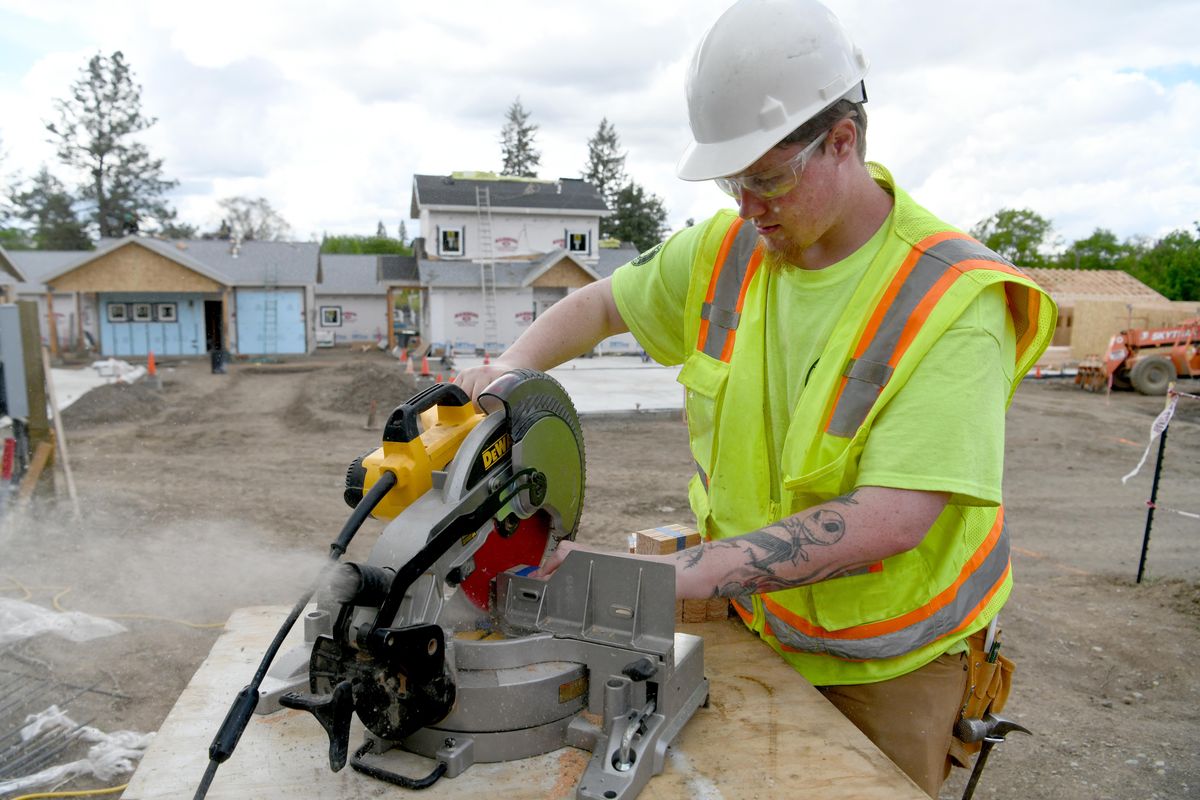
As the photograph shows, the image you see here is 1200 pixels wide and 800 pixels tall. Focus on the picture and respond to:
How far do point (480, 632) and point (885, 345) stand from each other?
975 mm

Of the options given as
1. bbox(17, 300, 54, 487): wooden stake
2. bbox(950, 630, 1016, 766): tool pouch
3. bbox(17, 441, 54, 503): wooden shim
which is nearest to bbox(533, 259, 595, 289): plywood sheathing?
bbox(17, 300, 54, 487): wooden stake

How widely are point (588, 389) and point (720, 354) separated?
14.1 metres

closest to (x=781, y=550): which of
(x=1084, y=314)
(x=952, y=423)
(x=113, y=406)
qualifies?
(x=952, y=423)

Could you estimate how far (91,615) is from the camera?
201 inches

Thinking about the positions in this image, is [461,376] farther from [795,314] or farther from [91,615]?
[91,615]

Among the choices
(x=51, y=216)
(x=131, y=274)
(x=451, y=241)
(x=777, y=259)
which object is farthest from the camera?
(x=51, y=216)

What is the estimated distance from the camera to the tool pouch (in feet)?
6.03

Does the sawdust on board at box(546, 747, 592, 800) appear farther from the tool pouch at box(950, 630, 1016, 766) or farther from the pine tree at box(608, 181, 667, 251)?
the pine tree at box(608, 181, 667, 251)

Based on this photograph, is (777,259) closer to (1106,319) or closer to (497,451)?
(497,451)

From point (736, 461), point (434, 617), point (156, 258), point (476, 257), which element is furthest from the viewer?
point (476, 257)

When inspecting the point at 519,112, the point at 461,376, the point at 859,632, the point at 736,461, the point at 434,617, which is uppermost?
the point at 519,112

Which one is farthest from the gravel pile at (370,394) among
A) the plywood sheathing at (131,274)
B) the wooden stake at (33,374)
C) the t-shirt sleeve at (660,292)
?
the t-shirt sleeve at (660,292)

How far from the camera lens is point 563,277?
25828 millimetres

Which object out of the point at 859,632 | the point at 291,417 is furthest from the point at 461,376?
the point at 291,417
